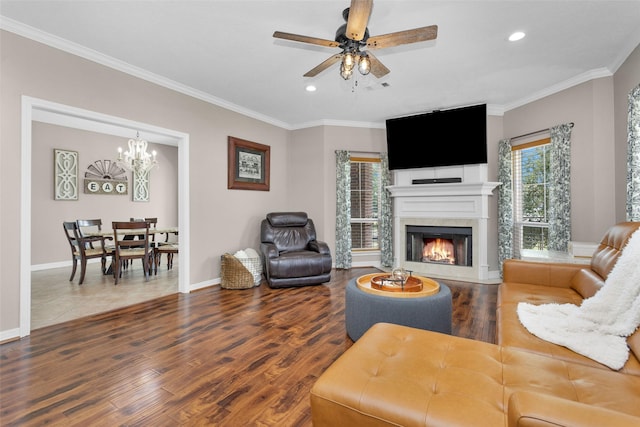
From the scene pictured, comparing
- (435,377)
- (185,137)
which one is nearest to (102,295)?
(185,137)

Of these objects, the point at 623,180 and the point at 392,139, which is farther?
the point at 392,139

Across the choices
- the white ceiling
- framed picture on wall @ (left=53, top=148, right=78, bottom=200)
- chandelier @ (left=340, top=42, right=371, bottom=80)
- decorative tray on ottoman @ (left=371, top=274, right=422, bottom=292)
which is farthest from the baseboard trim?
framed picture on wall @ (left=53, top=148, right=78, bottom=200)

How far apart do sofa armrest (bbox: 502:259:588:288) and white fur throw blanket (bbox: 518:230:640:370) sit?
856mm

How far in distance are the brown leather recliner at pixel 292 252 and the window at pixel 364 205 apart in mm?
1028

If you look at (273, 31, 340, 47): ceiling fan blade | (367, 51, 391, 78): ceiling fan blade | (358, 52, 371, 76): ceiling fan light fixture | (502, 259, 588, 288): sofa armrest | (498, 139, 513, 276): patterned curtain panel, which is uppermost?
(273, 31, 340, 47): ceiling fan blade

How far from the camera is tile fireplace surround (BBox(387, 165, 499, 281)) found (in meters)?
4.58

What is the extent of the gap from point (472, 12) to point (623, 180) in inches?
97.8

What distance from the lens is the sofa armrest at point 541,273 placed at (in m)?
2.57

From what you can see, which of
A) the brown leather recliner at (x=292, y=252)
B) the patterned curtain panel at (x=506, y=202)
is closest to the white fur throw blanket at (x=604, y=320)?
the brown leather recliner at (x=292, y=252)

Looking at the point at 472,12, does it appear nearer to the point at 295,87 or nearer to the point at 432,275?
the point at 295,87

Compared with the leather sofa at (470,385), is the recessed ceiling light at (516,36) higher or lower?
higher

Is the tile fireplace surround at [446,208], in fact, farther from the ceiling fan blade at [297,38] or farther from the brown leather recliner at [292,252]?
the ceiling fan blade at [297,38]

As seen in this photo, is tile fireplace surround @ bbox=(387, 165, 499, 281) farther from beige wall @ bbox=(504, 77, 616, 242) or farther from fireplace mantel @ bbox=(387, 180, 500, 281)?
beige wall @ bbox=(504, 77, 616, 242)

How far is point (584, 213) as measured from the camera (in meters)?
3.63
